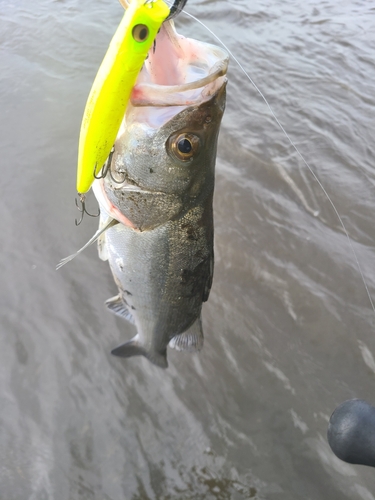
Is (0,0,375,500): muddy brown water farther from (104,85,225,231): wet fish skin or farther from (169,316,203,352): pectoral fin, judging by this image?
(104,85,225,231): wet fish skin

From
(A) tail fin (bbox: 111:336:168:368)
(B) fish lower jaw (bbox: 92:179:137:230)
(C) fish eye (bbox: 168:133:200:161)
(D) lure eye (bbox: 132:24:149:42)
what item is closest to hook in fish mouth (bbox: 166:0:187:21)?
(D) lure eye (bbox: 132:24:149:42)

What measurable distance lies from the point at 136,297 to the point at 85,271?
63.4 inches

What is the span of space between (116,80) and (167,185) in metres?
0.47

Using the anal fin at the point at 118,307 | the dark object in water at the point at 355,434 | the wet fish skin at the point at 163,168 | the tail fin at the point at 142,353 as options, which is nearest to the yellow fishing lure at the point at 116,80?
the wet fish skin at the point at 163,168

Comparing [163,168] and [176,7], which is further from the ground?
[176,7]

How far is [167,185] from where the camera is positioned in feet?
5.73

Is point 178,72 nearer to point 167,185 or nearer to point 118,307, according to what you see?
point 167,185

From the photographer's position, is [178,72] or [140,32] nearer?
[140,32]

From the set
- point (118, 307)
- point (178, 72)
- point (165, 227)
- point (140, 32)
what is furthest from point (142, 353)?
point (140, 32)

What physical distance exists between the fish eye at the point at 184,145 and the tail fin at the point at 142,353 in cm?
124

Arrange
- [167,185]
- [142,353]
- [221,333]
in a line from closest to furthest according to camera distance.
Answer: [167,185] → [142,353] → [221,333]

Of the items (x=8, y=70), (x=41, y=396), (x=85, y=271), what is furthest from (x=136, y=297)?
(x=8, y=70)

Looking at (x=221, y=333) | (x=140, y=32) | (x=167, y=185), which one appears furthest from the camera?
(x=221, y=333)

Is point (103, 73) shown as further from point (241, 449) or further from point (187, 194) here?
point (241, 449)
